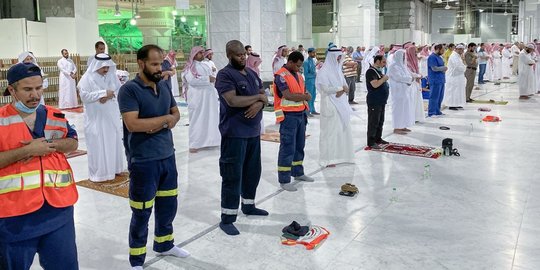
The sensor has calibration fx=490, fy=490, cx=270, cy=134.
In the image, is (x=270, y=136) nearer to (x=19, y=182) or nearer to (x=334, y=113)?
(x=334, y=113)

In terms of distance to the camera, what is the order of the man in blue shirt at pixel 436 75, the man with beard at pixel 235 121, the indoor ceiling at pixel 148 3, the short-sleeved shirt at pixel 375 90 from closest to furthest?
the man with beard at pixel 235 121 < the short-sleeved shirt at pixel 375 90 < the man in blue shirt at pixel 436 75 < the indoor ceiling at pixel 148 3

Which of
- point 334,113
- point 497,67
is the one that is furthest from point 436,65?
point 497,67

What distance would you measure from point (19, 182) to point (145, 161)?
0.97 meters

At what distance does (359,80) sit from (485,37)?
91.2 feet

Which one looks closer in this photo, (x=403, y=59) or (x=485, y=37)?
(x=403, y=59)

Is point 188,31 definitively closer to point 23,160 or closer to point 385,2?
point 385,2

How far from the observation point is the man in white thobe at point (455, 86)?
11.1 m

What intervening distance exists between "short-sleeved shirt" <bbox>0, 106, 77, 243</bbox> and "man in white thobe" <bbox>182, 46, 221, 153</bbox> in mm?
5135

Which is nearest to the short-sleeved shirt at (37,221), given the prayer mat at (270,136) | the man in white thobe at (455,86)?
the prayer mat at (270,136)

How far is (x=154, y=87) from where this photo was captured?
324 cm

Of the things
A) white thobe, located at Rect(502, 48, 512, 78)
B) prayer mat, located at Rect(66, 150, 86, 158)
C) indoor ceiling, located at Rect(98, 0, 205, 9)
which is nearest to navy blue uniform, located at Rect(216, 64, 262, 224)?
prayer mat, located at Rect(66, 150, 86, 158)

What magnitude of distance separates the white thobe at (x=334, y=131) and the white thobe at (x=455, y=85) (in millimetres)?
5871

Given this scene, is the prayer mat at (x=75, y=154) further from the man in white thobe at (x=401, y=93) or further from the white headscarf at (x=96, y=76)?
the man in white thobe at (x=401, y=93)

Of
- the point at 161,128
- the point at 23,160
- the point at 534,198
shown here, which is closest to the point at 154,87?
the point at 161,128
